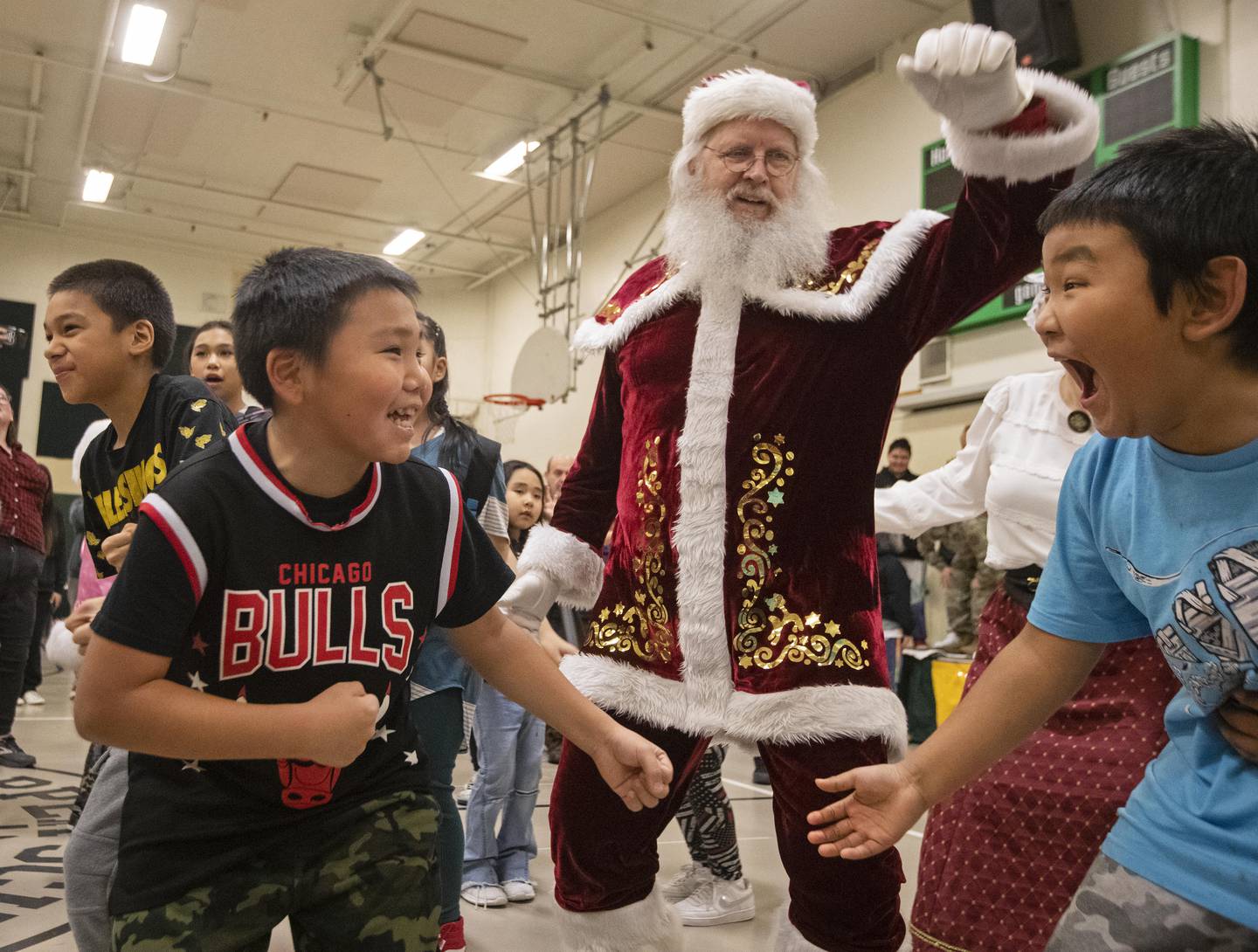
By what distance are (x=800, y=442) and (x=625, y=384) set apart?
1.35 ft

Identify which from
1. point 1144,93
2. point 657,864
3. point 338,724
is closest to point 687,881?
point 657,864

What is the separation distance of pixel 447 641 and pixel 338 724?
42.2 inches

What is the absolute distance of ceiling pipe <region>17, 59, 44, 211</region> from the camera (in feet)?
31.7

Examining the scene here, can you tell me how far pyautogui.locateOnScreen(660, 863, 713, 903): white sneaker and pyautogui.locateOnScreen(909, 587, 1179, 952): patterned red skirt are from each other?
116 cm

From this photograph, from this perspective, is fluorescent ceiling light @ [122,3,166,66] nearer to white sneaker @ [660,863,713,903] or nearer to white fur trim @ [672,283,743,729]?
white sneaker @ [660,863,713,903]

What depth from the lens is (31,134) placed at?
10.9 meters

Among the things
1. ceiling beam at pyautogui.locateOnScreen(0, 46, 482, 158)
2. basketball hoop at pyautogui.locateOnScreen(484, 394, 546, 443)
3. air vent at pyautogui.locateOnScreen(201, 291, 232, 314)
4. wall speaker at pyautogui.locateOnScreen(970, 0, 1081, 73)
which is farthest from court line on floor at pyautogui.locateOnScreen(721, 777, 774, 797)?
air vent at pyautogui.locateOnScreen(201, 291, 232, 314)

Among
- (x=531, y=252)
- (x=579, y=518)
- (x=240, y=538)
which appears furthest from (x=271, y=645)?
(x=531, y=252)

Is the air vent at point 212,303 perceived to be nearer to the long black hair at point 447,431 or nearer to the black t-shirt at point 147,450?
the long black hair at point 447,431

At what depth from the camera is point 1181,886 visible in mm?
1184

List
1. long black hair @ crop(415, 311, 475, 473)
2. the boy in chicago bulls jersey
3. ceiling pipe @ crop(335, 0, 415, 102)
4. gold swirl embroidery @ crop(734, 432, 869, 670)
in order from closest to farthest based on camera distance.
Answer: the boy in chicago bulls jersey
gold swirl embroidery @ crop(734, 432, 869, 670)
long black hair @ crop(415, 311, 475, 473)
ceiling pipe @ crop(335, 0, 415, 102)

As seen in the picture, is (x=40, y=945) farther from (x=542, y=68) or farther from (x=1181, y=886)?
(x=542, y=68)

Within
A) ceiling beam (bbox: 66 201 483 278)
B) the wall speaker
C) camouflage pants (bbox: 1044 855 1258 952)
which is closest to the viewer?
camouflage pants (bbox: 1044 855 1258 952)

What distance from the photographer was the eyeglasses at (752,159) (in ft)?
7.53
